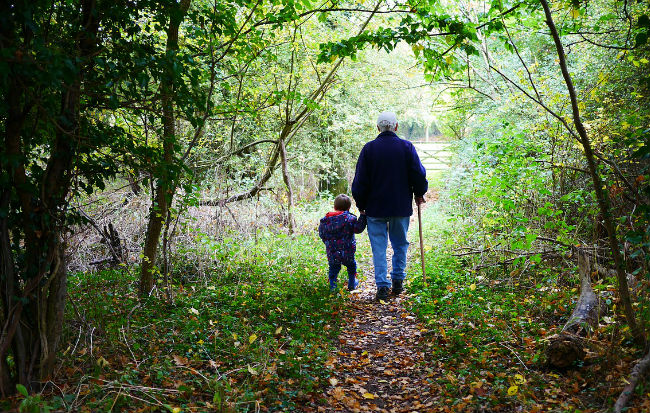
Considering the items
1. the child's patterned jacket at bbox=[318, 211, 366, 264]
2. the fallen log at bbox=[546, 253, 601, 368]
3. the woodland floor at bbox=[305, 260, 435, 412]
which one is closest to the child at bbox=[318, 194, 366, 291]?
the child's patterned jacket at bbox=[318, 211, 366, 264]

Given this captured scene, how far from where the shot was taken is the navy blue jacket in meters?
6.41

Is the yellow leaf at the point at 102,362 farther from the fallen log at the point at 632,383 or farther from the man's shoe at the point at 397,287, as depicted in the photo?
the man's shoe at the point at 397,287

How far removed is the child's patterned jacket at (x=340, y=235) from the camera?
6.49m

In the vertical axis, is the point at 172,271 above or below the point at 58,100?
below

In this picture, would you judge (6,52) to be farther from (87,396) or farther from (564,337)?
(564,337)

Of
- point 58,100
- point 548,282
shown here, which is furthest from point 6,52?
point 548,282

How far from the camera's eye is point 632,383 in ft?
9.34

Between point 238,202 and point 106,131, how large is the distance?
626 centimetres

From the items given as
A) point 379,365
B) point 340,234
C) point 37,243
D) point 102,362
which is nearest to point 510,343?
point 379,365

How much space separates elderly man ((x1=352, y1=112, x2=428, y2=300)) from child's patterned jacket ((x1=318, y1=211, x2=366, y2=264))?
274mm

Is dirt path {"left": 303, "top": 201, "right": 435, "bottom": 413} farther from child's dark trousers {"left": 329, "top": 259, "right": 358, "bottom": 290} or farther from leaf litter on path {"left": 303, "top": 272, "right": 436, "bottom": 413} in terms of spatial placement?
child's dark trousers {"left": 329, "top": 259, "right": 358, "bottom": 290}

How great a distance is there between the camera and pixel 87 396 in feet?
10.2

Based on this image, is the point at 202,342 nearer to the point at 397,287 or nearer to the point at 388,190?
the point at 397,287

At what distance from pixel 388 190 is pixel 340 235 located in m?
0.94
